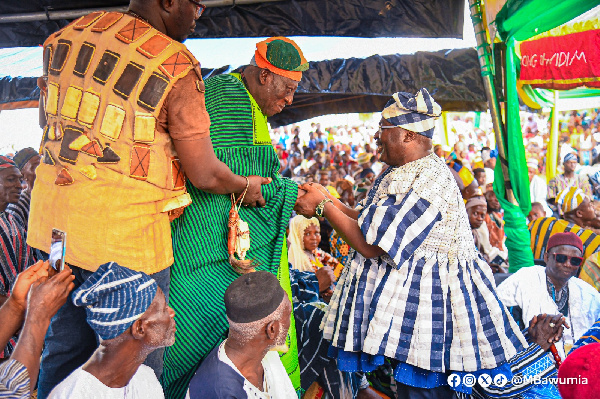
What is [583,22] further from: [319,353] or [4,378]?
[4,378]

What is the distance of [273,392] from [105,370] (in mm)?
799

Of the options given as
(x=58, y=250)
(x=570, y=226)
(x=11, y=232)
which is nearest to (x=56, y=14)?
(x=11, y=232)

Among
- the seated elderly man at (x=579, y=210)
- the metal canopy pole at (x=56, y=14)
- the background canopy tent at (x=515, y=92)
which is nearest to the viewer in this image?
the background canopy tent at (x=515, y=92)

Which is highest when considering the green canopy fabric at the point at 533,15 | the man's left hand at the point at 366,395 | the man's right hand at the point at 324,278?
the green canopy fabric at the point at 533,15

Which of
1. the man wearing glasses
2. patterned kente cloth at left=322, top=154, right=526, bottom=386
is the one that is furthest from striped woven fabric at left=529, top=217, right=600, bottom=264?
the man wearing glasses

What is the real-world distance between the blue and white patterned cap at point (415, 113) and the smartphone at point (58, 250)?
1831 millimetres

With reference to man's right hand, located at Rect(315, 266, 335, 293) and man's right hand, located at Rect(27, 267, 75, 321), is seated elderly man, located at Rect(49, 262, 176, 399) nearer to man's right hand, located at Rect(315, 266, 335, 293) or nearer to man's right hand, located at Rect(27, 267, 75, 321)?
man's right hand, located at Rect(27, 267, 75, 321)

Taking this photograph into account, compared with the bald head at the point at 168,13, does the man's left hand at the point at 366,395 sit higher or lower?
lower

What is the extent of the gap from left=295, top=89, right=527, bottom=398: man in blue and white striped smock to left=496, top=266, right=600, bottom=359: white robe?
1.23 metres

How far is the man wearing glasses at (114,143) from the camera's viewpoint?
2148 millimetres

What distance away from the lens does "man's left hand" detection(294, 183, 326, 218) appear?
306 cm

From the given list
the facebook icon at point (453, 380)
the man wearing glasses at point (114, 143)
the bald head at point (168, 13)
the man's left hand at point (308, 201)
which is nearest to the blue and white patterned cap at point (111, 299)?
the man wearing glasses at point (114, 143)

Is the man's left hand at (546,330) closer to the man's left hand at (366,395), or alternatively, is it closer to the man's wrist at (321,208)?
the man's left hand at (366,395)

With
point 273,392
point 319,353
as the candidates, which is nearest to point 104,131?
point 273,392
